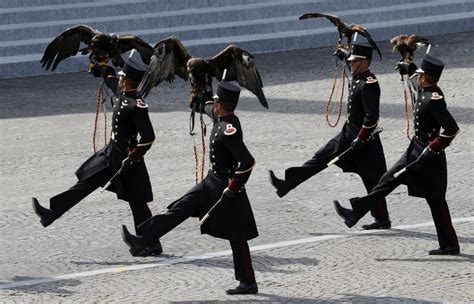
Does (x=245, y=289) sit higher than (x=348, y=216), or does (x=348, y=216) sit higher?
(x=348, y=216)

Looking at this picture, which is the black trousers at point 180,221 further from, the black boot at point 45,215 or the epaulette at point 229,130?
the black boot at point 45,215

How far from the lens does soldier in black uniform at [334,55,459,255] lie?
12.4m

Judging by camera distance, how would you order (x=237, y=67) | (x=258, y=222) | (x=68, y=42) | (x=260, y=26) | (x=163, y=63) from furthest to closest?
(x=260, y=26), (x=68, y=42), (x=258, y=222), (x=163, y=63), (x=237, y=67)

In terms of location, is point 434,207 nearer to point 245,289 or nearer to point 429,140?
point 429,140

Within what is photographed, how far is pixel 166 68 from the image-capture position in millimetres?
12703

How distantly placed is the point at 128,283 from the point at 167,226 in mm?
703

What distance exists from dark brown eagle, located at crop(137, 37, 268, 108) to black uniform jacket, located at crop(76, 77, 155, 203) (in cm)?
22

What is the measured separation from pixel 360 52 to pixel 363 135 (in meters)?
0.84

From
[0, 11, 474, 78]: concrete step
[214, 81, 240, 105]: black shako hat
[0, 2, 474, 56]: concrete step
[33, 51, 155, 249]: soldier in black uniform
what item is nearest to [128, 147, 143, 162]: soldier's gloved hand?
[33, 51, 155, 249]: soldier in black uniform

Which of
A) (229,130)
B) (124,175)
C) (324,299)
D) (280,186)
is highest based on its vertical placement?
(229,130)

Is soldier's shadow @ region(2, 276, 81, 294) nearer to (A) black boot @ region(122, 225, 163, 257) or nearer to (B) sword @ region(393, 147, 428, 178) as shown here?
(A) black boot @ region(122, 225, 163, 257)

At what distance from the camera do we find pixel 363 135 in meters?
13.5

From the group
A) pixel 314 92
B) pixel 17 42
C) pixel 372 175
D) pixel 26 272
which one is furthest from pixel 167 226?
pixel 17 42

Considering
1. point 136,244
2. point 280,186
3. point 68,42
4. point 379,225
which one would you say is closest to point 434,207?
point 379,225
